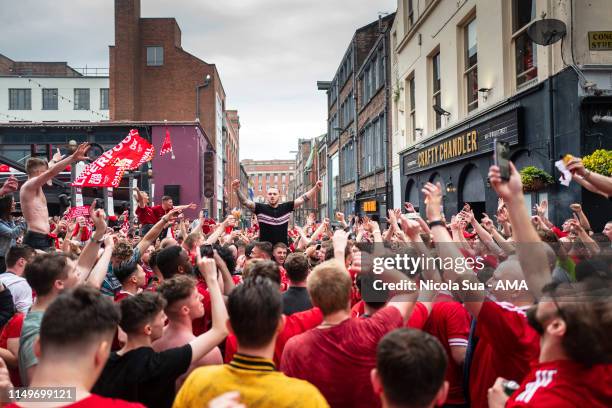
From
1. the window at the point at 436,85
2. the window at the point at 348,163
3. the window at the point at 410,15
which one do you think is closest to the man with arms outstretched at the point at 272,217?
the window at the point at 436,85

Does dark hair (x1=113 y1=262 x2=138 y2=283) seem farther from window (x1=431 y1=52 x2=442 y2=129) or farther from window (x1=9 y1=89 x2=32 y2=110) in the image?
window (x1=9 y1=89 x2=32 y2=110)

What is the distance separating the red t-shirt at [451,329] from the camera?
3.23 m

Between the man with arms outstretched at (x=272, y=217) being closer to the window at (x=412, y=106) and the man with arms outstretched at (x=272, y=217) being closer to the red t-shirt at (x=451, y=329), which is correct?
the red t-shirt at (x=451, y=329)

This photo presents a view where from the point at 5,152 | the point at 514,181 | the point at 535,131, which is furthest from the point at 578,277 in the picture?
the point at 5,152

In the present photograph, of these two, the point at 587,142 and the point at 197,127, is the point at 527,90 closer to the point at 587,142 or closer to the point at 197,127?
the point at 587,142

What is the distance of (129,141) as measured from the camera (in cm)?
1286

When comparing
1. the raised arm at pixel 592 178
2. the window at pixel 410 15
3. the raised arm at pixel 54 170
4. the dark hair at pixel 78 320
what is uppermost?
the window at pixel 410 15

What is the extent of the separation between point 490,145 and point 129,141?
9.37 metres

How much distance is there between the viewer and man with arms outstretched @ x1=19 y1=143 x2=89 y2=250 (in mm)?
5102

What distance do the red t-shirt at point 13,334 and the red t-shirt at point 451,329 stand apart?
8.92 ft

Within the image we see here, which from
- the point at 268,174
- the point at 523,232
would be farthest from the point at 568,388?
the point at 268,174

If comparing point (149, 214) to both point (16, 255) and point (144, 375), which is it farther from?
point (144, 375)

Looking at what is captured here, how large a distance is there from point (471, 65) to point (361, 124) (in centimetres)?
1733

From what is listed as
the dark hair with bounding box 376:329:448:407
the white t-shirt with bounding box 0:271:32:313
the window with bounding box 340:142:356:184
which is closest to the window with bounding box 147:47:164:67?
the window with bounding box 340:142:356:184
